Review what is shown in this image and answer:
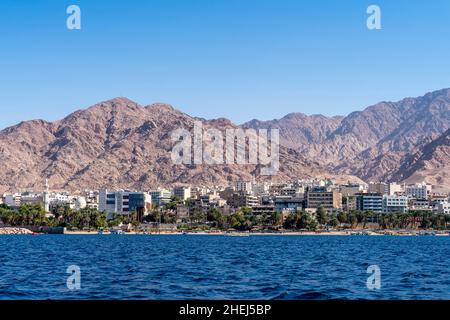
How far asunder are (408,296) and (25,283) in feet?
78.7

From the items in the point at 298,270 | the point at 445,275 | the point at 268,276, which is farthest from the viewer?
the point at 298,270

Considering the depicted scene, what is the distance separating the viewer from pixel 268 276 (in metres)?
57.8

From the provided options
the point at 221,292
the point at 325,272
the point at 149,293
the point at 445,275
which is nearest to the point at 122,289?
the point at 149,293

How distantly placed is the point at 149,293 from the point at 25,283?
1054 cm
